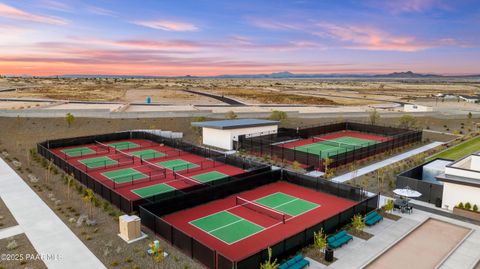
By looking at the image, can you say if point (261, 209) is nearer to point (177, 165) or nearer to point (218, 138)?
point (177, 165)

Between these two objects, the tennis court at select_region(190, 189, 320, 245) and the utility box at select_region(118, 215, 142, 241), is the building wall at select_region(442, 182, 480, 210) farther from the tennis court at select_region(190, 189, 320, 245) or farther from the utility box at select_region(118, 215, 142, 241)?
the utility box at select_region(118, 215, 142, 241)

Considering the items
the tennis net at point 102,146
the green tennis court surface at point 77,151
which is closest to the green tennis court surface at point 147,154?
the tennis net at point 102,146

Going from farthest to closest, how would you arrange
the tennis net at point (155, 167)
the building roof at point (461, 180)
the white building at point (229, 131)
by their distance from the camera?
the white building at point (229, 131) < the tennis net at point (155, 167) < the building roof at point (461, 180)

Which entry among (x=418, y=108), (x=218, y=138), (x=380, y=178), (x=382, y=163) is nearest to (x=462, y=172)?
(x=380, y=178)

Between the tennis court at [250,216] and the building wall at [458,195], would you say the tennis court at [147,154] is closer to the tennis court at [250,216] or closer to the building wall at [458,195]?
the tennis court at [250,216]

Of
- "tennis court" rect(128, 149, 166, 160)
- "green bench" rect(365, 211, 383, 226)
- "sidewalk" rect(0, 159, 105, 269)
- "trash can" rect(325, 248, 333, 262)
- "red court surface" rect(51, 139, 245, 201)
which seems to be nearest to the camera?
"sidewalk" rect(0, 159, 105, 269)

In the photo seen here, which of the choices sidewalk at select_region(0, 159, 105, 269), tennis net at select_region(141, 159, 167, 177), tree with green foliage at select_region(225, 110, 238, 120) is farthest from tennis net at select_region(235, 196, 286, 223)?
tree with green foliage at select_region(225, 110, 238, 120)
